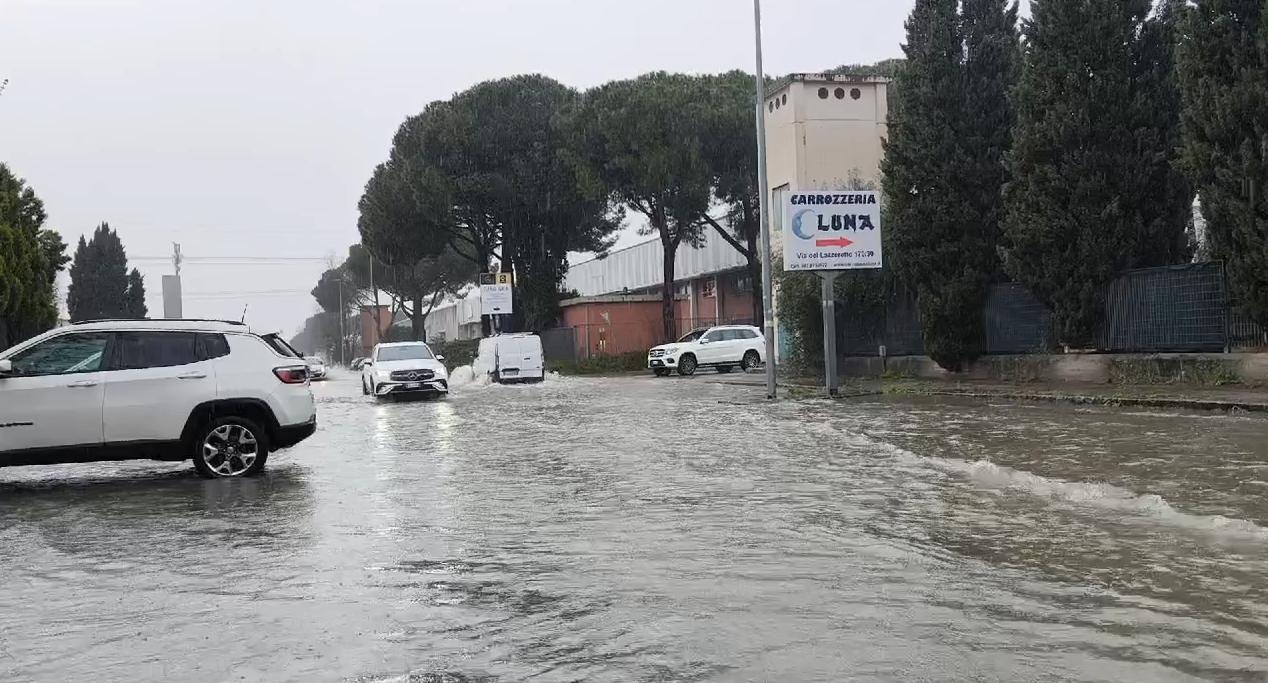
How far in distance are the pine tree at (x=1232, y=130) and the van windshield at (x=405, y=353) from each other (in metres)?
20.3

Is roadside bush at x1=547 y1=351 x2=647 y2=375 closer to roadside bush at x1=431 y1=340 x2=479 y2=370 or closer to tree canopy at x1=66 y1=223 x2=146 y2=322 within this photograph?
roadside bush at x1=431 y1=340 x2=479 y2=370

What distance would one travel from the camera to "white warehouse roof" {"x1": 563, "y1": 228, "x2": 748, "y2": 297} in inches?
2163

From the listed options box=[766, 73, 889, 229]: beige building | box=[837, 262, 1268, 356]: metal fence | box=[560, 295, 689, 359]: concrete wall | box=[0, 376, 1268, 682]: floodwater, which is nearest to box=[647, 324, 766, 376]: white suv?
box=[766, 73, 889, 229]: beige building

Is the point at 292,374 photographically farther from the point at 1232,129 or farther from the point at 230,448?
the point at 1232,129

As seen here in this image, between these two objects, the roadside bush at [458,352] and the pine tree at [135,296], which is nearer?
the roadside bush at [458,352]

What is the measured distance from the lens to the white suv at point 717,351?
131 ft

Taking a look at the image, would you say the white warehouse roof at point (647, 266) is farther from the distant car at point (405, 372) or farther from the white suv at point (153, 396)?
the white suv at point (153, 396)

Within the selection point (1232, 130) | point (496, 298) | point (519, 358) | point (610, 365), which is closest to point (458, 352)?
point (496, 298)

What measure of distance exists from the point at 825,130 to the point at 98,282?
230 ft

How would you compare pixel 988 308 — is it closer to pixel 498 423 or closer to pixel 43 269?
pixel 498 423

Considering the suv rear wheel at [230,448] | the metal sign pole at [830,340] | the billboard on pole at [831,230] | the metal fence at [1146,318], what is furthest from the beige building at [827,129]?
the suv rear wheel at [230,448]

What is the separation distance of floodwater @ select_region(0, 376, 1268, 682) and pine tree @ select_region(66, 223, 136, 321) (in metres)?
82.7

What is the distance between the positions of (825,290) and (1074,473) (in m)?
13.6

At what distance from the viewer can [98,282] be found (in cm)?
8906
